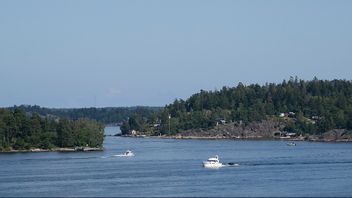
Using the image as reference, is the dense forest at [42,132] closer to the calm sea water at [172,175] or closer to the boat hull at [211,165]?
the calm sea water at [172,175]

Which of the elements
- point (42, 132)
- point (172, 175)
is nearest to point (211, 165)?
point (172, 175)

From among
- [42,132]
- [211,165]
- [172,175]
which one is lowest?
[172,175]

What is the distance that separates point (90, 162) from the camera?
106m

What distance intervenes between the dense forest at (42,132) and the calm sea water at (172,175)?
35.9 feet

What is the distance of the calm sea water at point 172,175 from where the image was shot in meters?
70.7

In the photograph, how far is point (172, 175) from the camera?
86.0 meters

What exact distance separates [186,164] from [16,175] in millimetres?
21028

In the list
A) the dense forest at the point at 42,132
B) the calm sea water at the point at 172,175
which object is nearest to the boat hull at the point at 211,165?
the calm sea water at the point at 172,175

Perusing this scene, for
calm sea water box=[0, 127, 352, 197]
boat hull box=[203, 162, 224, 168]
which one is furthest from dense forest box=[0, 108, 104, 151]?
boat hull box=[203, 162, 224, 168]

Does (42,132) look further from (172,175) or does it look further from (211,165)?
(172,175)

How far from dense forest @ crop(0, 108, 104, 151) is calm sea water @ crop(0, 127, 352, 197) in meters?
10.9

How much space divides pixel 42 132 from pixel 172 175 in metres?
52.5

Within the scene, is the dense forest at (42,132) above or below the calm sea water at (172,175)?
above

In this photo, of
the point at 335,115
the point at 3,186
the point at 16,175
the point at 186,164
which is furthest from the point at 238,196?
the point at 335,115
